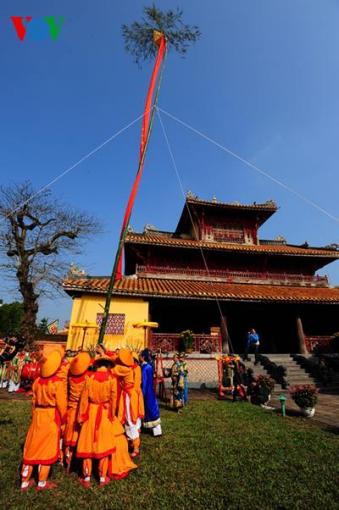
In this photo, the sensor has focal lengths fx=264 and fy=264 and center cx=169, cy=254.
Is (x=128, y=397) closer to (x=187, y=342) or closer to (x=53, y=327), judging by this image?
(x=187, y=342)

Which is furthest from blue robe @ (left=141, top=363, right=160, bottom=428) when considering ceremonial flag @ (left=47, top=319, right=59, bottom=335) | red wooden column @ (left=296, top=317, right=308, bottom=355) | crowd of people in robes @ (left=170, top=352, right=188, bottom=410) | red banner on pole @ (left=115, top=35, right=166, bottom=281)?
ceremonial flag @ (left=47, top=319, right=59, bottom=335)

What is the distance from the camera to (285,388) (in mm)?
10531

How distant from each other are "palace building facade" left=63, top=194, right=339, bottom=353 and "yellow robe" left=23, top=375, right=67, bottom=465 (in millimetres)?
8056

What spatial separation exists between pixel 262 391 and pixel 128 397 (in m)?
5.59

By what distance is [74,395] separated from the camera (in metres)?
4.01

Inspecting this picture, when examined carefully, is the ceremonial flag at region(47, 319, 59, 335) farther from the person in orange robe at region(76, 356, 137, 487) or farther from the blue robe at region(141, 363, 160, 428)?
the person in orange robe at region(76, 356, 137, 487)

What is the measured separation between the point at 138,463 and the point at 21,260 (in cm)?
1660

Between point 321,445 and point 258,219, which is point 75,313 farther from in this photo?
point 258,219

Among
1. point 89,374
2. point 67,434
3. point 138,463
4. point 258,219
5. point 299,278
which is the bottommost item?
point 138,463

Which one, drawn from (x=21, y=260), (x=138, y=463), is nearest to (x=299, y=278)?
(x=138, y=463)

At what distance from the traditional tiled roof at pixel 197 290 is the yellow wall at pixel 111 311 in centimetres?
56

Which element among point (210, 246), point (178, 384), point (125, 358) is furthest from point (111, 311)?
point (125, 358)

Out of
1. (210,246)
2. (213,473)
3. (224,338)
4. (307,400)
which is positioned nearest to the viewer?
(213,473)

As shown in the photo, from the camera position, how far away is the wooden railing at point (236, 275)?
1596cm
